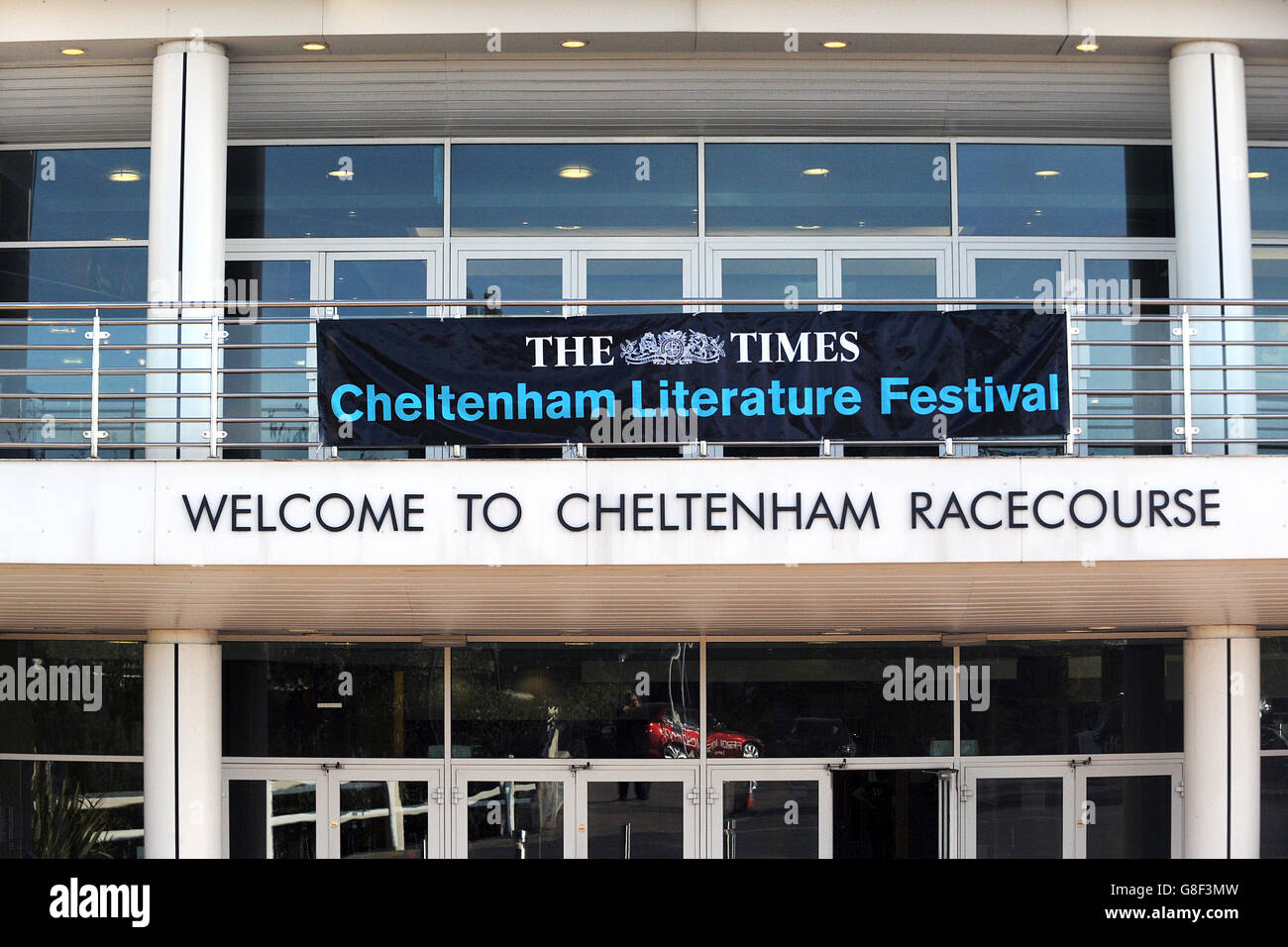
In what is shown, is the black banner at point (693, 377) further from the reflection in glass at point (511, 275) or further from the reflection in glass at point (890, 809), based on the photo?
the reflection in glass at point (890, 809)

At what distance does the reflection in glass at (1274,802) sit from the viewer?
13.3 meters

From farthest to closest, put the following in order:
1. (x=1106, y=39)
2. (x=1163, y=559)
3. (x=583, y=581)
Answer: (x=1106, y=39), (x=583, y=581), (x=1163, y=559)

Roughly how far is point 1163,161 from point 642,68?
5.15 metres

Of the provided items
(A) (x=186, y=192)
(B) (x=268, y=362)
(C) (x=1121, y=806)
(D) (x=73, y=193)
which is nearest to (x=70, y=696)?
(B) (x=268, y=362)

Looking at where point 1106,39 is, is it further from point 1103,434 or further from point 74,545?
point 74,545

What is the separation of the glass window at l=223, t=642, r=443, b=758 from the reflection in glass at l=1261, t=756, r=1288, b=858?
313 inches

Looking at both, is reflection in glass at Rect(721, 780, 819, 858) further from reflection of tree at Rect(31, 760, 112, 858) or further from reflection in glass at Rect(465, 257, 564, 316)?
reflection of tree at Rect(31, 760, 112, 858)

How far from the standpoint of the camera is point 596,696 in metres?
13.2

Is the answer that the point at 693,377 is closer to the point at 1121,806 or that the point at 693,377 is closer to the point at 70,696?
the point at 1121,806

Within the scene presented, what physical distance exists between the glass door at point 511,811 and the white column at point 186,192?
13.7 feet

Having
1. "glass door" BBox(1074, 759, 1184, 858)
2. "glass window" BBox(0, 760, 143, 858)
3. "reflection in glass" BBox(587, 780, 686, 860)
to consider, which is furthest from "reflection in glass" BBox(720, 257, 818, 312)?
"glass window" BBox(0, 760, 143, 858)

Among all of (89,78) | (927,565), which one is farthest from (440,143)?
(927,565)

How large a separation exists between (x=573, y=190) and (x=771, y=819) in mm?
6326

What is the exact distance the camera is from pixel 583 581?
9.99 m
